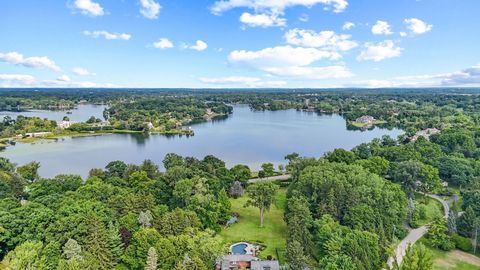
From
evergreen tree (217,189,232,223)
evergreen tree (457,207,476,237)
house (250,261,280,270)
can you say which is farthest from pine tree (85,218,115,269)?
evergreen tree (457,207,476,237)

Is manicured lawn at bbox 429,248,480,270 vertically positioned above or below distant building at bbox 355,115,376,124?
below

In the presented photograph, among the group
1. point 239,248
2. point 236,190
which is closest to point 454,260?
point 239,248

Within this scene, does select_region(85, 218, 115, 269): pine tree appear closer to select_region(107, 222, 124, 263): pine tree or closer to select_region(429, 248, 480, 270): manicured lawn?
select_region(107, 222, 124, 263): pine tree

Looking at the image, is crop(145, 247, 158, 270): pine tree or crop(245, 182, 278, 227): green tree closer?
crop(145, 247, 158, 270): pine tree

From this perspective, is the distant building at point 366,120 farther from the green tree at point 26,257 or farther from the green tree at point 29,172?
the green tree at point 26,257

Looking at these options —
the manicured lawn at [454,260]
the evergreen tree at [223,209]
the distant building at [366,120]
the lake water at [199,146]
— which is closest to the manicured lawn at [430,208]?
the manicured lawn at [454,260]

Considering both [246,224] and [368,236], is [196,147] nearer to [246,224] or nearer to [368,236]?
[246,224]
